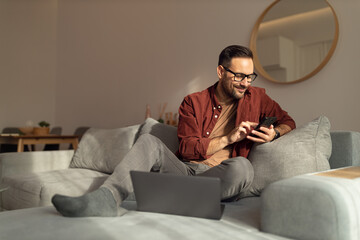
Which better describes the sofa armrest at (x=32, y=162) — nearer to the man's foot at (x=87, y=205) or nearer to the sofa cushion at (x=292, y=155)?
the man's foot at (x=87, y=205)

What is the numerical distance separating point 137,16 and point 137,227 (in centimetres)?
389

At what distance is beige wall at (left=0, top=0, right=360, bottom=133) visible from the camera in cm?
272

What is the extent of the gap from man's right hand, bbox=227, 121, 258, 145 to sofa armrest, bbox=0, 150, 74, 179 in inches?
68.2

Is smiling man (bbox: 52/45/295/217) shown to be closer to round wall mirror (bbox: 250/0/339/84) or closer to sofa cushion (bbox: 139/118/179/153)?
sofa cushion (bbox: 139/118/179/153)

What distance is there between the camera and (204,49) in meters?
3.70

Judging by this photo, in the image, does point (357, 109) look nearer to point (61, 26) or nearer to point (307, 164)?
point (307, 164)

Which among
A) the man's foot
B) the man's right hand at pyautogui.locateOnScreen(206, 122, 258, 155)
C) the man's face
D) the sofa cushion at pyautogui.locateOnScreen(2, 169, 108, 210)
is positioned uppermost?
the man's face

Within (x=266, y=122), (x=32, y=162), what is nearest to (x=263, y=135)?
(x=266, y=122)

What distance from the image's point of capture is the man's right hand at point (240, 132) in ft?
5.43

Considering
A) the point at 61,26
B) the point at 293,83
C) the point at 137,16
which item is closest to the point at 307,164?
the point at 293,83

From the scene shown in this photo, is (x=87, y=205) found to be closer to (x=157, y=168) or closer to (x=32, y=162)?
(x=157, y=168)

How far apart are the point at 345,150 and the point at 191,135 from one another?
30.8 inches

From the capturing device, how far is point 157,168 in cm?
163

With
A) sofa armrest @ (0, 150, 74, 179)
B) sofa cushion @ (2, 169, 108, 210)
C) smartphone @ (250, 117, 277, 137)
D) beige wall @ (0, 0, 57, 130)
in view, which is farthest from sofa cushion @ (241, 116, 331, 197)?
beige wall @ (0, 0, 57, 130)
